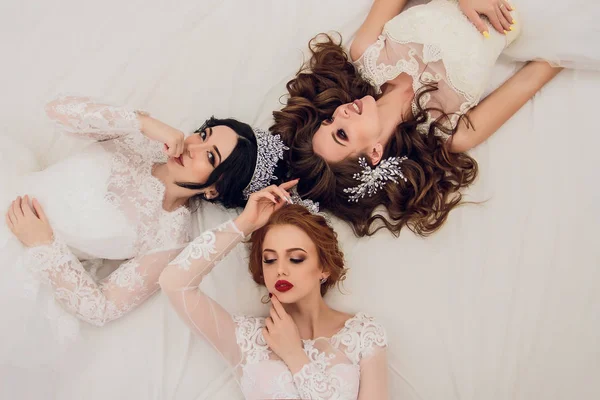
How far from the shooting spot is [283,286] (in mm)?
2943

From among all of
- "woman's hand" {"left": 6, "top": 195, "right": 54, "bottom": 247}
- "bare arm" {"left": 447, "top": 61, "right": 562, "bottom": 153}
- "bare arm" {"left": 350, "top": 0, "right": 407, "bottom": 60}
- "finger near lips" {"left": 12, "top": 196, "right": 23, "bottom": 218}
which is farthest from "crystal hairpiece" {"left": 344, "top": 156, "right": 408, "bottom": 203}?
"finger near lips" {"left": 12, "top": 196, "right": 23, "bottom": 218}

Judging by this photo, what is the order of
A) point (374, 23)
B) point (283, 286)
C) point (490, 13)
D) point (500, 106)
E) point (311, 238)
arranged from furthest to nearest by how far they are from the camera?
1. point (374, 23)
2. point (500, 106)
3. point (490, 13)
4. point (311, 238)
5. point (283, 286)

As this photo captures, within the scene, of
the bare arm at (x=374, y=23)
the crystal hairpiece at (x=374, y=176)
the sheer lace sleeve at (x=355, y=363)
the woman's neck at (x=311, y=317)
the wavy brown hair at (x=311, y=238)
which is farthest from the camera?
the bare arm at (x=374, y=23)

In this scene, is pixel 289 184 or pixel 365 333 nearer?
pixel 365 333

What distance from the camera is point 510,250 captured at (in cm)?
344

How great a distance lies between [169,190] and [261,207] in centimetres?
61

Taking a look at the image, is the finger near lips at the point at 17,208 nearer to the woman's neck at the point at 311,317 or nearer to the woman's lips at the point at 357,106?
the woman's neck at the point at 311,317

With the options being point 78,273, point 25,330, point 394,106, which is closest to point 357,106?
point 394,106

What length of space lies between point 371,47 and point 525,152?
45.2 inches

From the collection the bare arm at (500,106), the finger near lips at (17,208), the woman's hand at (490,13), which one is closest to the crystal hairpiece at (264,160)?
the bare arm at (500,106)

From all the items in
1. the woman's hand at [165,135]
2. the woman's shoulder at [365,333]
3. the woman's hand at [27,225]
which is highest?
the woman's hand at [165,135]

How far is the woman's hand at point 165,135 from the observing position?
10.2 ft

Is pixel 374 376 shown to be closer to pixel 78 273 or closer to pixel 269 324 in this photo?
pixel 269 324

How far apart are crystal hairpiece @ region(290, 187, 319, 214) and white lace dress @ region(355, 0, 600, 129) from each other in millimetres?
853
